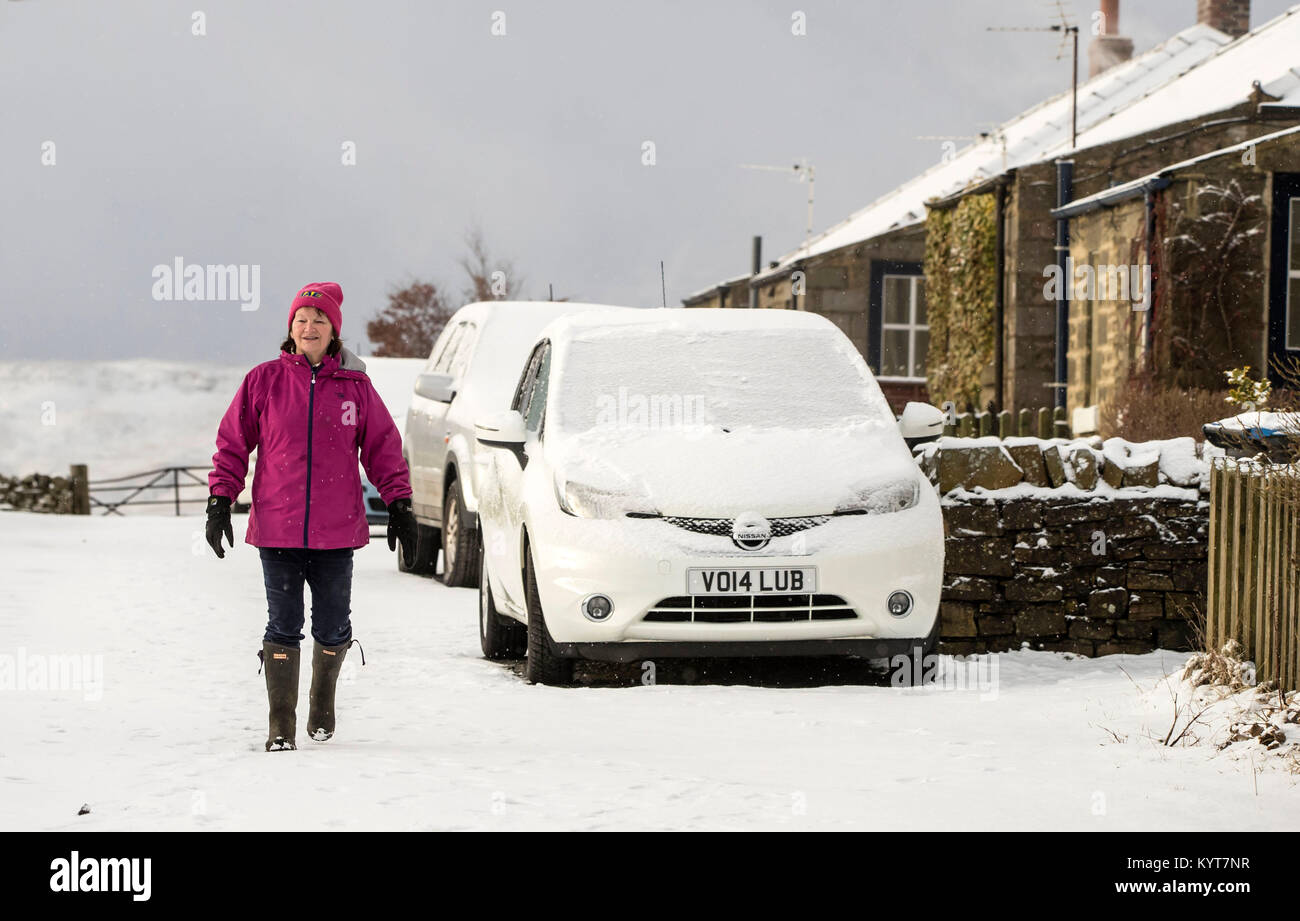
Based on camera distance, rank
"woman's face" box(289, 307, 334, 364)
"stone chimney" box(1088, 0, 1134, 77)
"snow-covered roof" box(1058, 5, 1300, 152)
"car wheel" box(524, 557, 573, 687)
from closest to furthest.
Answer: "woman's face" box(289, 307, 334, 364)
"car wheel" box(524, 557, 573, 687)
"snow-covered roof" box(1058, 5, 1300, 152)
"stone chimney" box(1088, 0, 1134, 77)

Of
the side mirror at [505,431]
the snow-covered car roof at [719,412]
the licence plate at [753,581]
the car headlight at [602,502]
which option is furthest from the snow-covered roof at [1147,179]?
the car headlight at [602,502]

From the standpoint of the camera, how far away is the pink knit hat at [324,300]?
6375 mm

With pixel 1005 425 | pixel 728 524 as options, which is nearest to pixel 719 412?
pixel 728 524

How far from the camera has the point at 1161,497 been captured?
964cm

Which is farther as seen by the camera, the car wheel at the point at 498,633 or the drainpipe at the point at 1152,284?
the drainpipe at the point at 1152,284

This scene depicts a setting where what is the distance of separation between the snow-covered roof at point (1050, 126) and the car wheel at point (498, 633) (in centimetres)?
1990

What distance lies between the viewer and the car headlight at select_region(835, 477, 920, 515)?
7691 mm

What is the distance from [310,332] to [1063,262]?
20.3 m

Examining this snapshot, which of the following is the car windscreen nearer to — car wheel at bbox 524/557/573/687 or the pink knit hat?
car wheel at bbox 524/557/573/687

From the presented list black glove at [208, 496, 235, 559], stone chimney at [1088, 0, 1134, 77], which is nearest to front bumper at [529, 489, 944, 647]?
black glove at [208, 496, 235, 559]

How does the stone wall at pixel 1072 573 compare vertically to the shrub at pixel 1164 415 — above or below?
below

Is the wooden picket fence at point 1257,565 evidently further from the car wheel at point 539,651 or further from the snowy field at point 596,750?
the car wheel at point 539,651

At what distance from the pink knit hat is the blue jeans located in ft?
2.79
